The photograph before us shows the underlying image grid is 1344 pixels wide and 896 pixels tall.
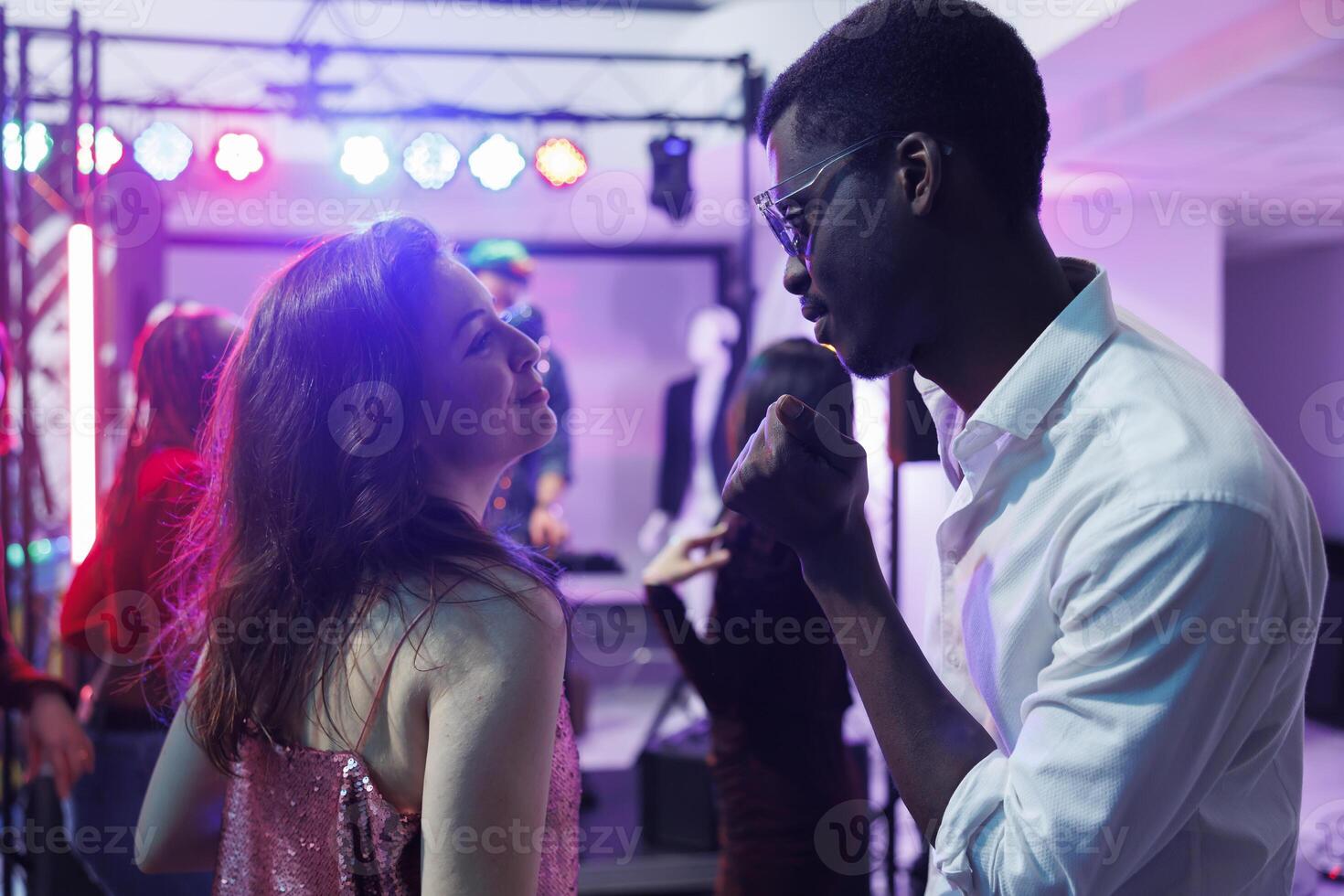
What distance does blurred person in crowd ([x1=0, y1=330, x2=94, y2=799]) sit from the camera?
192cm

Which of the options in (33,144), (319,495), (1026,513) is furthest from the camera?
(33,144)

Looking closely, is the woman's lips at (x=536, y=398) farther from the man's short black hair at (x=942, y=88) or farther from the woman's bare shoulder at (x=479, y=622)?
the man's short black hair at (x=942, y=88)

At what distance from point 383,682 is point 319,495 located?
9.3 inches

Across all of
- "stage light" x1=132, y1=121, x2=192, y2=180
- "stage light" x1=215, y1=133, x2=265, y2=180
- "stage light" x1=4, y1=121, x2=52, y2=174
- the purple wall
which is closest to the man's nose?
"stage light" x1=4, y1=121, x2=52, y2=174

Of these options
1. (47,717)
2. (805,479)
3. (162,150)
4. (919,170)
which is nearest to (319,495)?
(805,479)

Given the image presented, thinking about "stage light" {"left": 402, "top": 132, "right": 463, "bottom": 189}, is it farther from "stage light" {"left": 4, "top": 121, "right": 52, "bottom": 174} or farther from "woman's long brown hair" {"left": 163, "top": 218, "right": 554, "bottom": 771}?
"woman's long brown hair" {"left": 163, "top": 218, "right": 554, "bottom": 771}

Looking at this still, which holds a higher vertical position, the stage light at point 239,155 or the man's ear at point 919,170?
the stage light at point 239,155

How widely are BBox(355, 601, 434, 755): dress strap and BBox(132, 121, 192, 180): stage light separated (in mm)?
4552

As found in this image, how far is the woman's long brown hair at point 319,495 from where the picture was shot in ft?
3.52

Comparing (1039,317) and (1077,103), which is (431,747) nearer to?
(1039,317)

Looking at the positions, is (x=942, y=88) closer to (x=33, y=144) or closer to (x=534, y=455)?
(x=534, y=455)

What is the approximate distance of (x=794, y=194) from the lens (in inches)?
37.7

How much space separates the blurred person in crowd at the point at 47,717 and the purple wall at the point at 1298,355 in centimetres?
672

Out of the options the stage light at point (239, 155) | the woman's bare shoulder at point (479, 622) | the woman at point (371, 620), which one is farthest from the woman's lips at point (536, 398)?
the stage light at point (239, 155)
